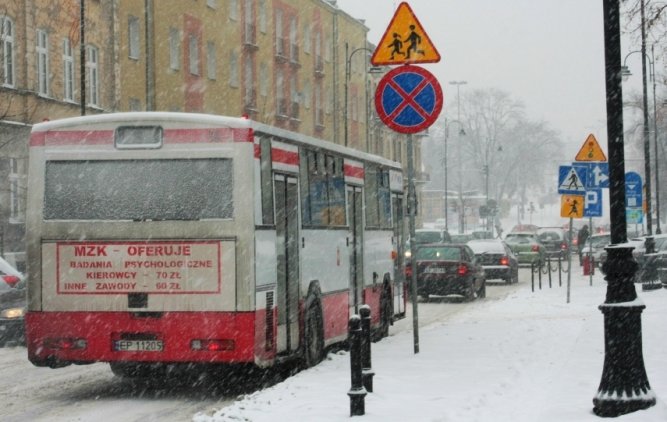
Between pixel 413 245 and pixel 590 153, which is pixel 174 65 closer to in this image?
pixel 590 153

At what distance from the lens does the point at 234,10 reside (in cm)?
5847

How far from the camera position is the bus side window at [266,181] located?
12921 millimetres

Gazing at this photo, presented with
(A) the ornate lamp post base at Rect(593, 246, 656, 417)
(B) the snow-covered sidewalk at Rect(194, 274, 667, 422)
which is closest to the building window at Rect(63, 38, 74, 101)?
(B) the snow-covered sidewalk at Rect(194, 274, 667, 422)

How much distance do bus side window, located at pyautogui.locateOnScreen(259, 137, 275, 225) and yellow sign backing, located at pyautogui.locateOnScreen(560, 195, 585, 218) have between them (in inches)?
566

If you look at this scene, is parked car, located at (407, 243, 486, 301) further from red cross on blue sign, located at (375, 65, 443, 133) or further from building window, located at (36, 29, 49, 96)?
red cross on blue sign, located at (375, 65, 443, 133)

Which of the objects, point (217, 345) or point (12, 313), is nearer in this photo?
point (217, 345)

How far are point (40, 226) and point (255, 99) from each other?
48240 mm

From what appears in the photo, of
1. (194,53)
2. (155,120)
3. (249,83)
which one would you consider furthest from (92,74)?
(155,120)

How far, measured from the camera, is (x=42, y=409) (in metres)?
11.9

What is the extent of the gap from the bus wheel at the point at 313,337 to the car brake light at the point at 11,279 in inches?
265

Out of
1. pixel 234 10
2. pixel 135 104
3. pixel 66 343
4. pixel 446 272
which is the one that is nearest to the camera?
pixel 66 343

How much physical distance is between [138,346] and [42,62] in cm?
2907

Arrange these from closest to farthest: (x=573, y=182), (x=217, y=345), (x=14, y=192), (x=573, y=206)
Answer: (x=217, y=345) < (x=573, y=182) < (x=573, y=206) < (x=14, y=192)

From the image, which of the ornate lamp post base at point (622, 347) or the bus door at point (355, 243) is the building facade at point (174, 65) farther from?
the ornate lamp post base at point (622, 347)
